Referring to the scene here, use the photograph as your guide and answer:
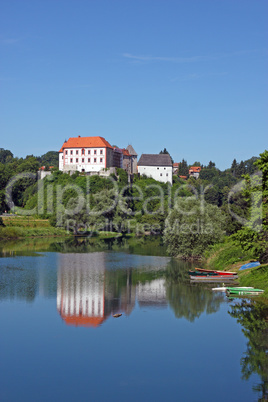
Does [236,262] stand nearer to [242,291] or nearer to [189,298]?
[242,291]

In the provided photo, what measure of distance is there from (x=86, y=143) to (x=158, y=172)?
62.8 feet

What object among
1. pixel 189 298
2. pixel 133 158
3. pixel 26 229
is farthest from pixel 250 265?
pixel 133 158

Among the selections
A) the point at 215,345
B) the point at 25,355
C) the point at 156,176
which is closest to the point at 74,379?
the point at 25,355

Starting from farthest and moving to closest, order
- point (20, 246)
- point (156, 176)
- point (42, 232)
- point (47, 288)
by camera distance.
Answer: point (156, 176) → point (42, 232) → point (20, 246) → point (47, 288)

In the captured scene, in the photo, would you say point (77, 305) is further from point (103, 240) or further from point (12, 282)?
point (103, 240)

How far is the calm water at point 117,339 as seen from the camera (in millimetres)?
17188

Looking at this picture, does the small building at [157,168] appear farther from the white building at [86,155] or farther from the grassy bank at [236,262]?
the grassy bank at [236,262]

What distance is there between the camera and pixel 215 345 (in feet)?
71.6

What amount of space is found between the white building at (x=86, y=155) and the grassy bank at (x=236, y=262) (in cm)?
5822

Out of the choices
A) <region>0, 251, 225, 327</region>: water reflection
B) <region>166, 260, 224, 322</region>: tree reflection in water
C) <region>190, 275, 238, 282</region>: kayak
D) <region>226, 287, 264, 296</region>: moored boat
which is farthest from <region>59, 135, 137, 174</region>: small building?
<region>226, 287, 264, 296</region>: moored boat

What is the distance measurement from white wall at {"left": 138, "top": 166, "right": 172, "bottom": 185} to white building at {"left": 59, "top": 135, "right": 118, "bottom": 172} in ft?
37.8

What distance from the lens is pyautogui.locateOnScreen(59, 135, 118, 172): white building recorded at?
101 metres

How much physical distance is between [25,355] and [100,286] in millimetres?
13510

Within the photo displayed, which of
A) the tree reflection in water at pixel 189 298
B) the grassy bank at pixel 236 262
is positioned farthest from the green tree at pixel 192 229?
the tree reflection in water at pixel 189 298
